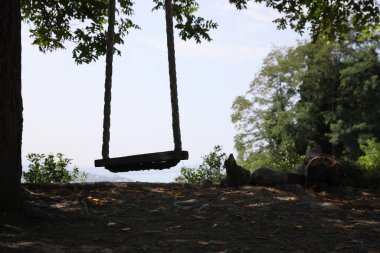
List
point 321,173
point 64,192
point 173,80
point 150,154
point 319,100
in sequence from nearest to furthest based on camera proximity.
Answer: point 150,154 < point 173,80 < point 64,192 < point 321,173 < point 319,100

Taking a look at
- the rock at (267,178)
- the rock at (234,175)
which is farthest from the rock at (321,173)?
the rock at (234,175)

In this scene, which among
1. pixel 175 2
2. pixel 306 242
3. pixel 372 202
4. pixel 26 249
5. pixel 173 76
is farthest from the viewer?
pixel 175 2

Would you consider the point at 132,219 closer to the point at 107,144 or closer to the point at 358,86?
the point at 107,144

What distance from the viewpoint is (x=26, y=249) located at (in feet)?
14.8

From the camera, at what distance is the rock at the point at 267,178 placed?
31.1 ft

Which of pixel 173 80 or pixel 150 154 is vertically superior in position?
pixel 173 80

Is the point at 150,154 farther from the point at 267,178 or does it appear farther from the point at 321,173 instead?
the point at 321,173

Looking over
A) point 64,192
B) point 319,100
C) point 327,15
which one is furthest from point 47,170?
point 319,100

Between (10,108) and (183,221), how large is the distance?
293 cm

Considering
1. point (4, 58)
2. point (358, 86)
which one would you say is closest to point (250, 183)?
point (4, 58)

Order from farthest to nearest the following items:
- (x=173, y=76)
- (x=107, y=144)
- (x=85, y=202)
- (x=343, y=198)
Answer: (x=343, y=198) < (x=85, y=202) < (x=107, y=144) < (x=173, y=76)

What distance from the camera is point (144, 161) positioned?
585 cm

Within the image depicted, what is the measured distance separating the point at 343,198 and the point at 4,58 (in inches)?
286

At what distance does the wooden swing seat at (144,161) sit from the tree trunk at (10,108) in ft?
3.83
